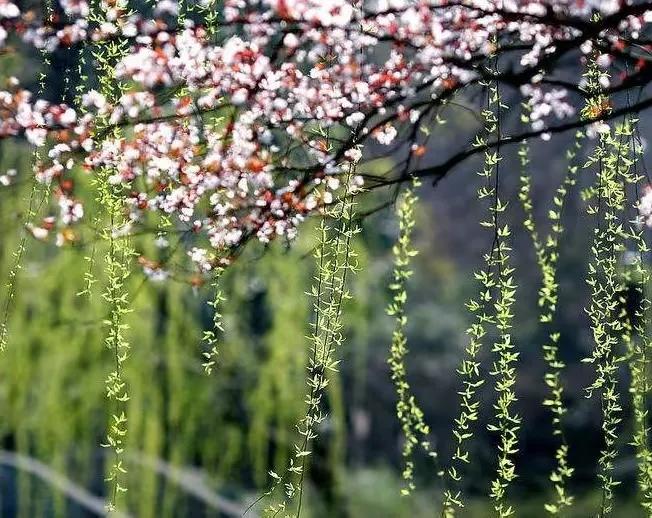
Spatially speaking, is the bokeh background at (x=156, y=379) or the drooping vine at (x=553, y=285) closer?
the drooping vine at (x=553, y=285)

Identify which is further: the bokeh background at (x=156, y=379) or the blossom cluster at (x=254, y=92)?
the bokeh background at (x=156, y=379)

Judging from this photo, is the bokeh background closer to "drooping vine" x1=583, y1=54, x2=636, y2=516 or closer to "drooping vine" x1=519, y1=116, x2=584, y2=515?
"drooping vine" x1=519, y1=116, x2=584, y2=515

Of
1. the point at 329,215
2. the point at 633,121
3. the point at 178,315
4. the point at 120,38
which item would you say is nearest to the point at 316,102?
the point at 329,215

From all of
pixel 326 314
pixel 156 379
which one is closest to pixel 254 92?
pixel 326 314

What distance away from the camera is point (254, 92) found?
1475 mm

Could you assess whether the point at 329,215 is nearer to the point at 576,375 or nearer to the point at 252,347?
the point at 252,347

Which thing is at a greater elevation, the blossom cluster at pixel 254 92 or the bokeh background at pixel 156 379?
the blossom cluster at pixel 254 92

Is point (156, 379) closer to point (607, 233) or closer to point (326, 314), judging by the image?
point (326, 314)

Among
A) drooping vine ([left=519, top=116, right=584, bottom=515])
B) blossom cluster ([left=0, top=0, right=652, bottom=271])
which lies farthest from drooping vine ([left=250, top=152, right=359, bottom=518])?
drooping vine ([left=519, top=116, right=584, bottom=515])

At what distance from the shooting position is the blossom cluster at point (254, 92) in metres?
1.43

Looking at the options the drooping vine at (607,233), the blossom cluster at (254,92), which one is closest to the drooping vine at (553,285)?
the drooping vine at (607,233)

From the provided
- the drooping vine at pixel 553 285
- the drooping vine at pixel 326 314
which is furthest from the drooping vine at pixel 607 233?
the drooping vine at pixel 326 314

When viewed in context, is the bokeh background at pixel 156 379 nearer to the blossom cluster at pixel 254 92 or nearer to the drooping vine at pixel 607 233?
the blossom cluster at pixel 254 92

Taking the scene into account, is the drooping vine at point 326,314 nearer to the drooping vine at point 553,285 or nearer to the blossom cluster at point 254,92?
the blossom cluster at point 254,92
